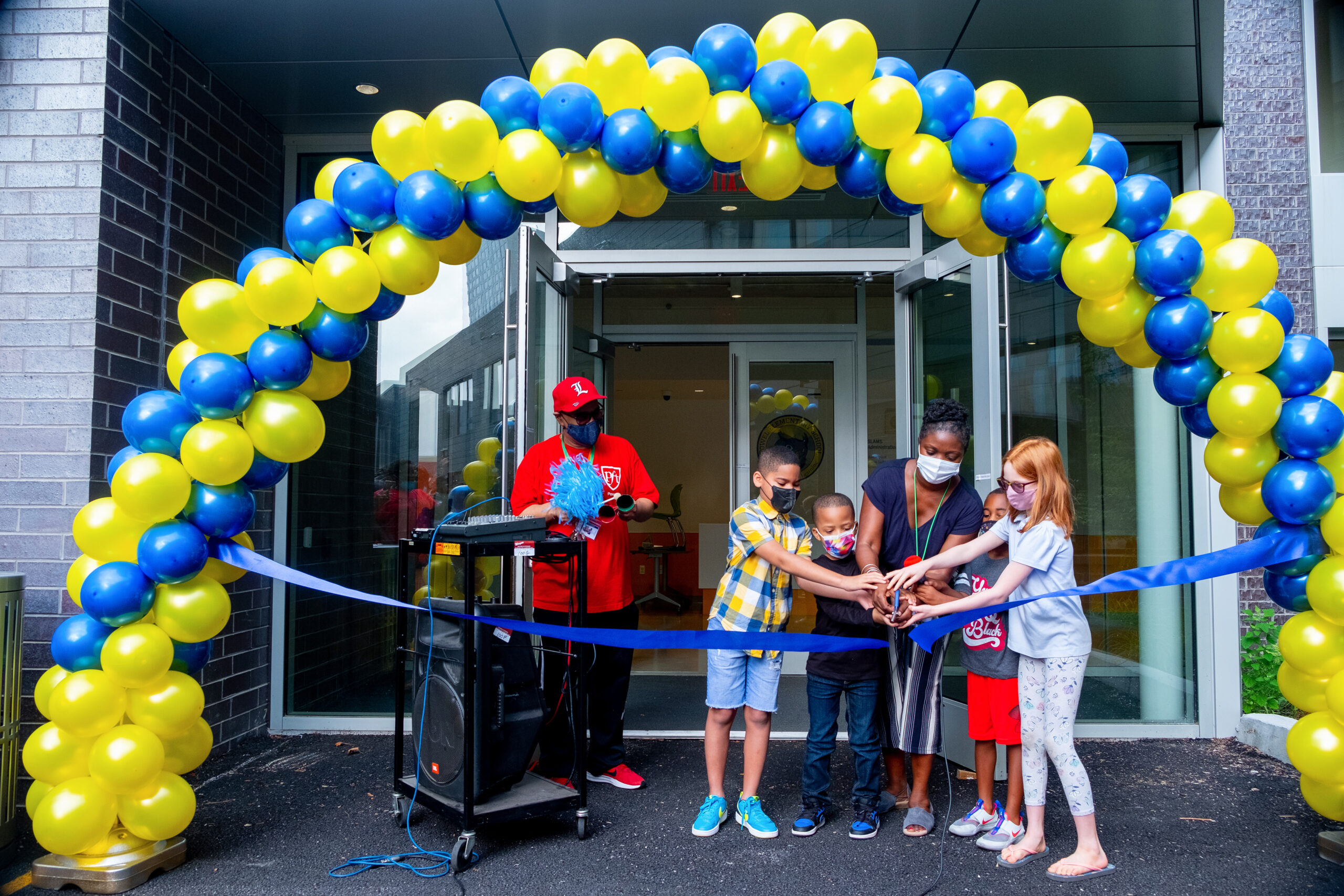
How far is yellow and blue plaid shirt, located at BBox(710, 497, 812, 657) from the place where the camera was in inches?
122

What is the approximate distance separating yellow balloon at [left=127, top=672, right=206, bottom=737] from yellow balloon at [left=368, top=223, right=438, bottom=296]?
1.43m

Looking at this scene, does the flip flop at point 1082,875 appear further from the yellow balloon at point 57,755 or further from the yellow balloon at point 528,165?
the yellow balloon at point 57,755

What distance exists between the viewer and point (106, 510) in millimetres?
2684

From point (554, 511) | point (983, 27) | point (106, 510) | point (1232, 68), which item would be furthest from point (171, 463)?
point (1232, 68)

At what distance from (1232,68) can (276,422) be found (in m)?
5.00

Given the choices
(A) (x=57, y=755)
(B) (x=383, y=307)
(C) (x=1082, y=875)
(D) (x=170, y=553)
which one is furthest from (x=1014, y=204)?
(A) (x=57, y=755)

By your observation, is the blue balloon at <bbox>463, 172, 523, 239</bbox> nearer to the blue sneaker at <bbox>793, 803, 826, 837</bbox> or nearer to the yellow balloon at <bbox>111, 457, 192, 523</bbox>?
the yellow balloon at <bbox>111, 457, 192, 523</bbox>

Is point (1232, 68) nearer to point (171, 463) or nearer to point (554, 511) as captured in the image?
point (554, 511)

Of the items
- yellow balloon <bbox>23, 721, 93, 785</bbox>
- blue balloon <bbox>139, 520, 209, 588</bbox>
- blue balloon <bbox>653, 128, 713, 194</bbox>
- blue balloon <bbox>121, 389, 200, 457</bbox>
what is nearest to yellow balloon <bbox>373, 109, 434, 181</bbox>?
blue balloon <bbox>653, 128, 713, 194</bbox>

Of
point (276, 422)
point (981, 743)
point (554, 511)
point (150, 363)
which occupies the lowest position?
point (981, 743)

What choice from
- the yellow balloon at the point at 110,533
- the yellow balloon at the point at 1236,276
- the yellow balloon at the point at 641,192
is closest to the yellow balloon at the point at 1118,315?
the yellow balloon at the point at 1236,276

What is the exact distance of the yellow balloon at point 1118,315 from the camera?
107 inches

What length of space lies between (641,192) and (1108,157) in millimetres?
1491

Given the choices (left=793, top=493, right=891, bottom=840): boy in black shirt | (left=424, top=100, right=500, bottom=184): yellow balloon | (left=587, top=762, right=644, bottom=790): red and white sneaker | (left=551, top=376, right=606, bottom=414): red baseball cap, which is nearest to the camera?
(left=424, top=100, right=500, bottom=184): yellow balloon
